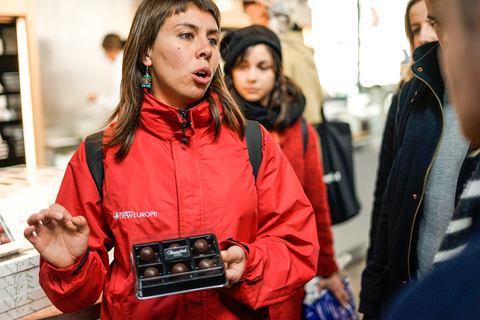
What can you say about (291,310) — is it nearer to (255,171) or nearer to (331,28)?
(255,171)

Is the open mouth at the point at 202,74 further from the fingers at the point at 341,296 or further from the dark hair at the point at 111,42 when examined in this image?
the dark hair at the point at 111,42

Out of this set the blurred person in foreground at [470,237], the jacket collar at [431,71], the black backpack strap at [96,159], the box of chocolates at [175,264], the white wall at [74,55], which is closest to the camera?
the blurred person in foreground at [470,237]

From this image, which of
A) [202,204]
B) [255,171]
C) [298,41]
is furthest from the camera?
[298,41]

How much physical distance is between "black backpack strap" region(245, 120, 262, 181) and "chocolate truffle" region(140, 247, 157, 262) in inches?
17.7

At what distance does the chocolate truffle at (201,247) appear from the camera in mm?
1168

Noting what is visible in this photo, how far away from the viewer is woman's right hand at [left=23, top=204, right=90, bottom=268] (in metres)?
1.19

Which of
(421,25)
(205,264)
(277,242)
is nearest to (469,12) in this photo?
(205,264)

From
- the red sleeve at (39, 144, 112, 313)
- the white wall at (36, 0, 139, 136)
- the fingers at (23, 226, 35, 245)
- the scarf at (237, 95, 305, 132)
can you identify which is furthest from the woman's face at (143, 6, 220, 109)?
the white wall at (36, 0, 139, 136)

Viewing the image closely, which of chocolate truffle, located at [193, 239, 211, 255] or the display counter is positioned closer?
chocolate truffle, located at [193, 239, 211, 255]

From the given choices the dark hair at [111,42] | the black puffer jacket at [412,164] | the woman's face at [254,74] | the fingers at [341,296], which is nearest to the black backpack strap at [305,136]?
the woman's face at [254,74]

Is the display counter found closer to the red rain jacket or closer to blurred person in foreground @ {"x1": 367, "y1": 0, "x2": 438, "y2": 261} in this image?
the red rain jacket

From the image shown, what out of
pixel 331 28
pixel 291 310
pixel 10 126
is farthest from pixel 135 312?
pixel 331 28

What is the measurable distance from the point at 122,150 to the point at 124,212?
0.63 ft

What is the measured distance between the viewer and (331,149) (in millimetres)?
2969
